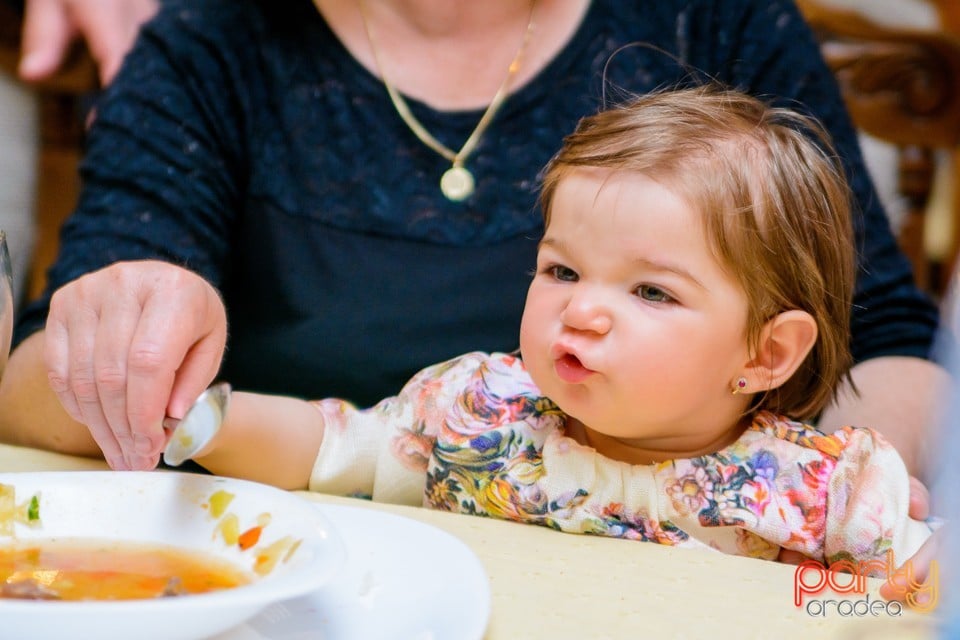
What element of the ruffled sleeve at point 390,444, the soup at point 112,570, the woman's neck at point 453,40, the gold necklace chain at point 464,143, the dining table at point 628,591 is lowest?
the ruffled sleeve at point 390,444

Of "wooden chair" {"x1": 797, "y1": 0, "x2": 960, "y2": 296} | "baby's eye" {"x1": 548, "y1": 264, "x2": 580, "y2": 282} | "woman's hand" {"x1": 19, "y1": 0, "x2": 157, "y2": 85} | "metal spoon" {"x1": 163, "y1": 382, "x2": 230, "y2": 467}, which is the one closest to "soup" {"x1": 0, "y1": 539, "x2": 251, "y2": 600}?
"metal spoon" {"x1": 163, "y1": 382, "x2": 230, "y2": 467}

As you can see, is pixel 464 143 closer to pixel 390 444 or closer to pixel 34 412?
pixel 390 444

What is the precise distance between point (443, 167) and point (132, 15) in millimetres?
805

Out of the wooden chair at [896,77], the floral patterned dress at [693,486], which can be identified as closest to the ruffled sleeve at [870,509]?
the floral patterned dress at [693,486]

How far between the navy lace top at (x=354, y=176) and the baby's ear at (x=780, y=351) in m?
0.43

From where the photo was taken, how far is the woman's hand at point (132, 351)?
862 millimetres

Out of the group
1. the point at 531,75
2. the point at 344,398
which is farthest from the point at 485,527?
the point at 531,75

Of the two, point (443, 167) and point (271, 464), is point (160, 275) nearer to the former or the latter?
point (271, 464)

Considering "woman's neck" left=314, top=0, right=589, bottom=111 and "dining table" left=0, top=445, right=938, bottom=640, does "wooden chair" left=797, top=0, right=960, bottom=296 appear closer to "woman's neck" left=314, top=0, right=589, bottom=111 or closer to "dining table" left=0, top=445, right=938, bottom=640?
"woman's neck" left=314, top=0, right=589, bottom=111

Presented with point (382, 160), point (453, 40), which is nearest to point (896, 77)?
point (453, 40)

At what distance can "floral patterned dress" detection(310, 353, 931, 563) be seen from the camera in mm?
972

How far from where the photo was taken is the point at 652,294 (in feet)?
3.08

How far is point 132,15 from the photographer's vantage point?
6.26 ft

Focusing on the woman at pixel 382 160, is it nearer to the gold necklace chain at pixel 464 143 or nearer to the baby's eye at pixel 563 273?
the gold necklace chain at pixel 464 143
